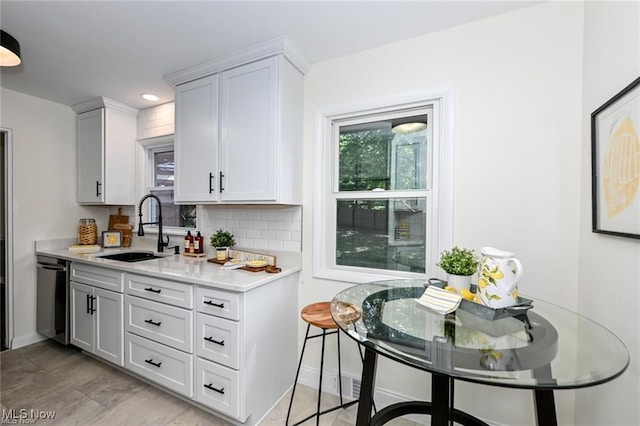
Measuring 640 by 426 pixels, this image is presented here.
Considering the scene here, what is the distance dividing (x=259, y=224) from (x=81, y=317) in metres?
1.75

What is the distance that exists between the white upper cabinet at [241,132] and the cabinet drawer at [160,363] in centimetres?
109

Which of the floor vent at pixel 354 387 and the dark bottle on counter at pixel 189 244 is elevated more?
the dark bottle on counter at pixel 189 244

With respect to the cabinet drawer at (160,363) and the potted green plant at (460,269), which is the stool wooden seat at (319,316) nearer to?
the potted green plant at (460,269)

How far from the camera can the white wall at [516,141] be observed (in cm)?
145

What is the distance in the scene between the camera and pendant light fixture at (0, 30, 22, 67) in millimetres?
1668

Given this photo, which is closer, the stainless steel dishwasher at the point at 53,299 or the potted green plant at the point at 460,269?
the potted green plant at the point at 460,269

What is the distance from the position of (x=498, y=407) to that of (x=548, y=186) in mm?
1305

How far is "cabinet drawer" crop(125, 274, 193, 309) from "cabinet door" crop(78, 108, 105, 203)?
1386 mm

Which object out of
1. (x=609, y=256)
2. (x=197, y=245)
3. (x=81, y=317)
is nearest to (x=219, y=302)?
(x=197, y=245)

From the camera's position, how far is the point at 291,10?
5.11 ft

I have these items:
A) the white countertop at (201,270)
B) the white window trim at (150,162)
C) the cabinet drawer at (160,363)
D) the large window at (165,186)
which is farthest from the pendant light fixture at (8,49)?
the cabinet drawer at (160,363)

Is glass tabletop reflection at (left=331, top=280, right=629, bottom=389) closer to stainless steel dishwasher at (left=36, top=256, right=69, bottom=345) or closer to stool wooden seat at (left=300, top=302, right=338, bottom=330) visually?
stool wooden seat at (left=300, top=302, right=338, bottom=330)

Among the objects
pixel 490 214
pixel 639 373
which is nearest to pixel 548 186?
pixel 490 214

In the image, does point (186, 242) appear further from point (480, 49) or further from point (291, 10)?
point (480, 49)
